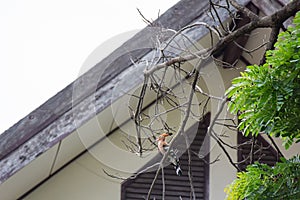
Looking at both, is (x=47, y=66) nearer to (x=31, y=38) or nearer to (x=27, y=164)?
(x=31, y=38)

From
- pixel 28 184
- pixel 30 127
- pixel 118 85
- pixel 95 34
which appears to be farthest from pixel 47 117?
pixel 95 34

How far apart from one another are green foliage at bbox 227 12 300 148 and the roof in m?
0.96

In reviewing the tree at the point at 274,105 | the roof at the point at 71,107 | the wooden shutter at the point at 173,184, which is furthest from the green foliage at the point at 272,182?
the wooden shutter at the point at 173,184

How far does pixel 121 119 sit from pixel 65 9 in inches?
67.2

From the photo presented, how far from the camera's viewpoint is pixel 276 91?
1.05 meters

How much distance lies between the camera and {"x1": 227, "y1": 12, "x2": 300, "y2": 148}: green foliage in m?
1.04

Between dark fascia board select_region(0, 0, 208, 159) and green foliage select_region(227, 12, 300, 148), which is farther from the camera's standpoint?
dark fascia board select_region(0, 0, 208, 159)

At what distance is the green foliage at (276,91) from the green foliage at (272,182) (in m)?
0.07

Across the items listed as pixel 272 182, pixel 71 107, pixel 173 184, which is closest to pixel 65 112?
pixel 71 107

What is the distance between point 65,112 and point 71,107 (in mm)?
27

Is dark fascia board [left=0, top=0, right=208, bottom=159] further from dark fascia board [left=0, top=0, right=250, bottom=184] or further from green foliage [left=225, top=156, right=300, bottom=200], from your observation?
green foliage [left=225, top=156, right=300, bottom=200]

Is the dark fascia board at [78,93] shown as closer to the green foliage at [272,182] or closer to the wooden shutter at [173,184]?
the wooden shutter at [173,184]

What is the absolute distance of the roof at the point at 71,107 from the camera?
202 cm

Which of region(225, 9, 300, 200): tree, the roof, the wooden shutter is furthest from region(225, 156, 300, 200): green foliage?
the wooden shutter
